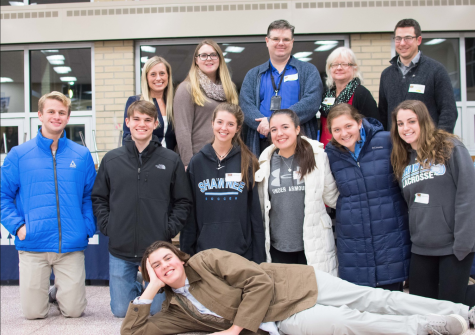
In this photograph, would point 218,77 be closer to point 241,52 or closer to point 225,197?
point 225,197

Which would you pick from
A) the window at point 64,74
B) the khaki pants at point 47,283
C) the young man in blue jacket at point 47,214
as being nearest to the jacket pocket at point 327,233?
the young man in blue jacket at point 47,214

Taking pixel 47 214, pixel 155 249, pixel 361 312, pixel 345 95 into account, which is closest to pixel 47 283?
pixel 47 214

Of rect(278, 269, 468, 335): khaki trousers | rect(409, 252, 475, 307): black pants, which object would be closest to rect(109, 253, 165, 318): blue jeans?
rect(278, 269, 468, 335): khaki trousers

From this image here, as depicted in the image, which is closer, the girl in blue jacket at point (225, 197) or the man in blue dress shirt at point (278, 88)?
the girl in blue jacket at point (225, 197)

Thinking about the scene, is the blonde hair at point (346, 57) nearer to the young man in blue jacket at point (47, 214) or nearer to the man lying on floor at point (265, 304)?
the man lying on floor at point (265, 304)

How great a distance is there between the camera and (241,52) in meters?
6.13

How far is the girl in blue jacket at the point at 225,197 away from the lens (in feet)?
8.93

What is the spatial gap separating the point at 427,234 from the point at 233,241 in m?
1.23

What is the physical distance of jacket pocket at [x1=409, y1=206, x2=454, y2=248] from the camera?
8.14 feet

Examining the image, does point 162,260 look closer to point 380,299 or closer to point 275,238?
point 275,238

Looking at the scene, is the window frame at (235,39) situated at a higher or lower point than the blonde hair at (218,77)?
higher

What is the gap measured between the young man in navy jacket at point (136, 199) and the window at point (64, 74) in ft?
12.7

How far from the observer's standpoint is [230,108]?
9.35ft

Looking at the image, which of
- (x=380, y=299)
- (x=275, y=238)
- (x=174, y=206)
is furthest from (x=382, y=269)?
(x=174, y=206)
